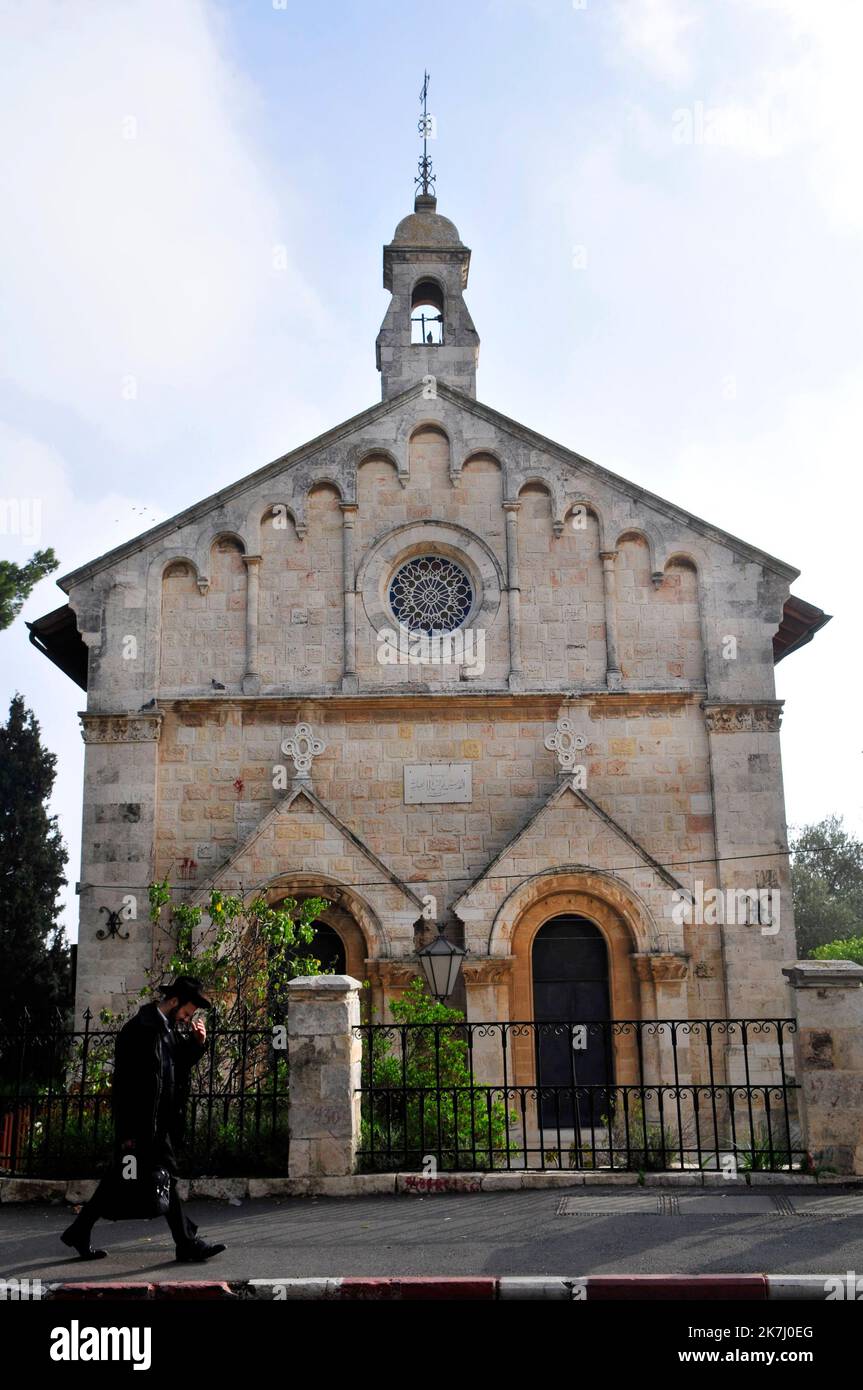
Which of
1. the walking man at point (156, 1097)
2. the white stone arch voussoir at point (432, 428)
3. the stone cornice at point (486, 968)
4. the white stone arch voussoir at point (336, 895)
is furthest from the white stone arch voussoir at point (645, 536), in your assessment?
the walking man at point (156, 1097)

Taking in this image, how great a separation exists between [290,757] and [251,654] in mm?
1705

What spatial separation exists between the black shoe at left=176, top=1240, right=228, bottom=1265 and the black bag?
0.33 m

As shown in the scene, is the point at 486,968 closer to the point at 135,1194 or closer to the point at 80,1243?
the point at 80,1243

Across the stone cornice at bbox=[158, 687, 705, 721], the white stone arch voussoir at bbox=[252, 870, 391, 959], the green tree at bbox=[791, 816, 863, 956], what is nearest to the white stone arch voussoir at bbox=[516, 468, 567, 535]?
the stone cornice at bbox=[158, 687, 705, 721]

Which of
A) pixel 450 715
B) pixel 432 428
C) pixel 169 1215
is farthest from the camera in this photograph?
pixel 432 428

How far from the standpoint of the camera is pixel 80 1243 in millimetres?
8922

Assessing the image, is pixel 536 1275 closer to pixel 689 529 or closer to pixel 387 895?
pixel 387 895

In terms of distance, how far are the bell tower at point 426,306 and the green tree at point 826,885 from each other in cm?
3203

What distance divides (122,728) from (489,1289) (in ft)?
41.8

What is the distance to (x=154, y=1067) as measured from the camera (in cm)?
898

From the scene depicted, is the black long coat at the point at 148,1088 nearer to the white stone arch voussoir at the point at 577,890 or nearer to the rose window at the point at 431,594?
the white stone arch voussoir at the point at 577,890

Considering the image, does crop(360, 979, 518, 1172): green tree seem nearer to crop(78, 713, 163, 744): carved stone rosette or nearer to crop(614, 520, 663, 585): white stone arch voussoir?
crop(78, 713, 163, 744): carved stone rosette

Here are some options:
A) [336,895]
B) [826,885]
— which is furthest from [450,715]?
[826,885]
